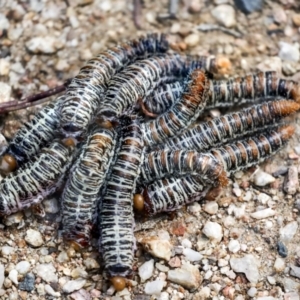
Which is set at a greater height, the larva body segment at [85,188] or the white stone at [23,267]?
the larva body segment at [85,188]

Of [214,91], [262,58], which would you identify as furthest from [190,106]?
[262,58]

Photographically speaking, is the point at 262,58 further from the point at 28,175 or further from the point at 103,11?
the point at 28,175

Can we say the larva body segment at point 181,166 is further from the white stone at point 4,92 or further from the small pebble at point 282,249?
the white stone at point 4,92

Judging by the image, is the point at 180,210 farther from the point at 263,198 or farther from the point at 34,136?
the point at 34,136

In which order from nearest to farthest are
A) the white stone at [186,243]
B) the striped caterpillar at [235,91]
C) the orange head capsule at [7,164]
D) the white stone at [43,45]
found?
the white stone at [186,243], the orange head capsule at [7,164], the striped caterpillar at [235,91], the white stone at [43,45]

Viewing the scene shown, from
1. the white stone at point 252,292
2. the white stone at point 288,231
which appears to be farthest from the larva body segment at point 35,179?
the white stone at point 288,231

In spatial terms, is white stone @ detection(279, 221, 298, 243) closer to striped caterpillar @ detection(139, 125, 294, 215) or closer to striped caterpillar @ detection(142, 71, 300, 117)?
striped caterpillar @ detection(139, 125, 294, 215)

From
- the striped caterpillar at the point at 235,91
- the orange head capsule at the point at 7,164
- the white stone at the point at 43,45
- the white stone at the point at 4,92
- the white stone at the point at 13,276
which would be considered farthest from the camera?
the white stone at the point at 43,45

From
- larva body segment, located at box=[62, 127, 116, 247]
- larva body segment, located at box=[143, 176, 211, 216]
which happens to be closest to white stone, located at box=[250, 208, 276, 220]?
larva body segment, located at box=[143, 176, 211, 216]
